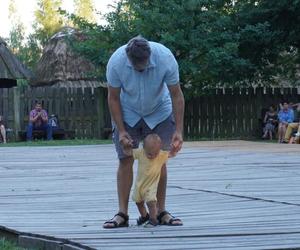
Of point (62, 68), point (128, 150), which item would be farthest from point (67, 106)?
point (128, 150)

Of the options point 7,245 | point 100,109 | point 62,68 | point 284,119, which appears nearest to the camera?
point 7,245

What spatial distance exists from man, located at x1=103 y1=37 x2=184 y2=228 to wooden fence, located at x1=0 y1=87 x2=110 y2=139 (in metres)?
22.2

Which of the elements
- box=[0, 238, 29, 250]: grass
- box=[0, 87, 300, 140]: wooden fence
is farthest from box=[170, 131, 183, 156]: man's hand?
box=[0, 87, 300, 140]: wooden fence

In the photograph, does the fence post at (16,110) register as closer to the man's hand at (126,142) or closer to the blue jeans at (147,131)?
the blue jeans at (147,131)

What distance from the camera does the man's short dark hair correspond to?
6.73 m

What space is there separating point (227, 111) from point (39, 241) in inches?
965

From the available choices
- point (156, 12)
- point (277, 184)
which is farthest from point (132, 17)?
point (277, 184)

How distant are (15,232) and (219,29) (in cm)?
2229

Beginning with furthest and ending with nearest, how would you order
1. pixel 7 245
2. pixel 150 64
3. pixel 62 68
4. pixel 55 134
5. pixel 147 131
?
pixel 62 68
pixel 55 134
pixel 147 131
pixel 150 64
pixel 7 245

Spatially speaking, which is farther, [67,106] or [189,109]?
[189,109]

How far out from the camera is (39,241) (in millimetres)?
6387

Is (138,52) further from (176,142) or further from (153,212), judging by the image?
(153,212)

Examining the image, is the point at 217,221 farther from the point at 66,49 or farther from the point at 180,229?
the point at 66,49

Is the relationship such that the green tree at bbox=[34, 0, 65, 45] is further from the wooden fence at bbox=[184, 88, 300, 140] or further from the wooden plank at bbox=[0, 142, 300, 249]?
the wooden plank at bbox=[0, 142, 300, 249]
